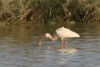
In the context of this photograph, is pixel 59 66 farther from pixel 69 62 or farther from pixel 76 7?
pixel 76 7

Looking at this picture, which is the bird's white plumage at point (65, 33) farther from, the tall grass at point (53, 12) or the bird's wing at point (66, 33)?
the tall grass at point (53, 12)

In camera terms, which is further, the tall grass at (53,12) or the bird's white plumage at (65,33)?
the tall grass at (53,12)

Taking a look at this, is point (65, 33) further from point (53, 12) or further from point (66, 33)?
point (53, 12)

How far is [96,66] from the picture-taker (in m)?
8.48

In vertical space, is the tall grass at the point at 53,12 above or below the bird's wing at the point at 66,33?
below

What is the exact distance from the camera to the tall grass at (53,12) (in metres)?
30.6

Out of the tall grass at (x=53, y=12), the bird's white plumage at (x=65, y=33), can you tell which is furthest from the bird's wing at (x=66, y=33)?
the tall grass at (x=53, y=12)

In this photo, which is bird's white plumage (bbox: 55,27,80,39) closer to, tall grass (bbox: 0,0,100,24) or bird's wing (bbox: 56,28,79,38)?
bird's wing (bbox: 56,28,79,38)

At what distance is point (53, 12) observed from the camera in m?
33.2

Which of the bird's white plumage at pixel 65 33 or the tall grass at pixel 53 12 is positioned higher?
the bird's white plumage at pixel 65 33

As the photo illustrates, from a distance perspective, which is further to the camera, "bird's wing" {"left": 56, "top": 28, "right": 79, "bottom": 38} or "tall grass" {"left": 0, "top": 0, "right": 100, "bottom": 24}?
"tall grass" {"left": 0, "top": 0, "right": 100, "bottom": 24}

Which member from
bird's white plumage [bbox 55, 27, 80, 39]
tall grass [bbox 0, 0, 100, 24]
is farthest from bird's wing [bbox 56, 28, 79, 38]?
tall grass [bbox 0, 0, 100, 24]

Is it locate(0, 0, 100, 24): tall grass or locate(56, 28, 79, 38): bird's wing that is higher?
locate(56, 28, 79, 38): bird's wing

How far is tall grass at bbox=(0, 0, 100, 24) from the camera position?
30625mm
